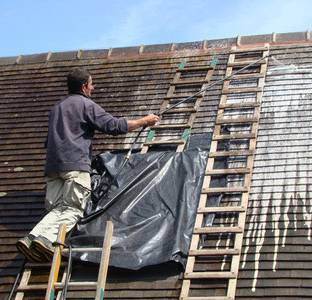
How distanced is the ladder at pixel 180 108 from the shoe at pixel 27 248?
1.58 meters

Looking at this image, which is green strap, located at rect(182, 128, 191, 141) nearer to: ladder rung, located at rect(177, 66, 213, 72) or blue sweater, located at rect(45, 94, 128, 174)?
blue sweater, located at rect(45, 94, 128, 174)

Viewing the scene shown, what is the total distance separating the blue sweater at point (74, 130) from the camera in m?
5.46

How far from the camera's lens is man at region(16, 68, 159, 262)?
17.8 feet

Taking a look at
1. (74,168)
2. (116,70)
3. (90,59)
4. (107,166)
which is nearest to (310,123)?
(107,166)

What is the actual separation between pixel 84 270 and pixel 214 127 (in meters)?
2.12

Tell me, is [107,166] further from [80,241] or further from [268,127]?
[268,127]

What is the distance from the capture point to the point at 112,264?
5.20 m

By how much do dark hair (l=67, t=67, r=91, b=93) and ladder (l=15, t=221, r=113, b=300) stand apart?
137 centimetres

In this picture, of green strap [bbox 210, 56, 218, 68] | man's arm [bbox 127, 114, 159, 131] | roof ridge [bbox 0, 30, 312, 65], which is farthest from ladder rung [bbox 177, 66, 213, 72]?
man's arm [bbox 127, 114, 159, 131]

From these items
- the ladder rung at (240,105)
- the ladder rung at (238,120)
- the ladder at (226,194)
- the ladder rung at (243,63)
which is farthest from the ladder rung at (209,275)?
the ladder rung at (243,63)

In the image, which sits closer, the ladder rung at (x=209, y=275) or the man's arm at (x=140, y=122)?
the ladder rung at (x=209, y=275)

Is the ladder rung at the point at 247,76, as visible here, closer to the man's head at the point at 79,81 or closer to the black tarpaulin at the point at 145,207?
the black tarpaulin at the point at 145,207

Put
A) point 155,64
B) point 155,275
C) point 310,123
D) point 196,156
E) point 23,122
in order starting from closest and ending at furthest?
1. point 155,275
2. point 196,156
3. point 310,123
4. point 23,122
5. point 155,64

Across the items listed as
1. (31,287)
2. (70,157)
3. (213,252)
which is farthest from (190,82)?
(31,287)
